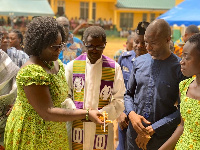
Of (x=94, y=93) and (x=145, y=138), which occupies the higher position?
(x=94, y=93)

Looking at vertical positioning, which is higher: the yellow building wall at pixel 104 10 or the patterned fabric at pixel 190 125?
the yellow building wall at pixel 104 10

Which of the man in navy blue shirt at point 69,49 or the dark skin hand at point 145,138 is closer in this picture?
the dark skin hand at point 145,138

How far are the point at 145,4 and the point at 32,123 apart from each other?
36852mm

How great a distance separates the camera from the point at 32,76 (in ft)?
7.47

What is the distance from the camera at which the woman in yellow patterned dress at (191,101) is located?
6.98 feet

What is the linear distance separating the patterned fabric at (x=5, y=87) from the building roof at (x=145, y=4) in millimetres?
34845

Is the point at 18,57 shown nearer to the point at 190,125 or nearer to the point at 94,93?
the point at 94,93

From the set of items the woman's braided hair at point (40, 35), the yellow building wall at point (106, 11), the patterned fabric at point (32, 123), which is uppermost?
the yellow building wall at point (106, 11)

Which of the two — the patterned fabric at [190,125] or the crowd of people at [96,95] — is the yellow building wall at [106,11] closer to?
the crowd of people at [96,95]

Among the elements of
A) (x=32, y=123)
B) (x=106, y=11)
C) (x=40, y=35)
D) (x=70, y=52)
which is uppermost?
(x=106, y=11)

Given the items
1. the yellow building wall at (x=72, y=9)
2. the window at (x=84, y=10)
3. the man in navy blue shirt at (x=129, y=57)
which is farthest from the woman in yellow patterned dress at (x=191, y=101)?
the window at (x=84, y=10)

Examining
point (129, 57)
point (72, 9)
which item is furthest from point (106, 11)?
point (129, 57)

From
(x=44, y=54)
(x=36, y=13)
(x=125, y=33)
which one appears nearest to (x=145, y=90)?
(x=44, y=54)

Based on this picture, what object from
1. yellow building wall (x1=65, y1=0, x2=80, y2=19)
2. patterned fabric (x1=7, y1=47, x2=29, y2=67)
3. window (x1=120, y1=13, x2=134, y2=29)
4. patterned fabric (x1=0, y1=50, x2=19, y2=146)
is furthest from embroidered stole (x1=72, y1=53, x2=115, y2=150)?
window (x1=120, y1=13, x2=134, y2=29)
